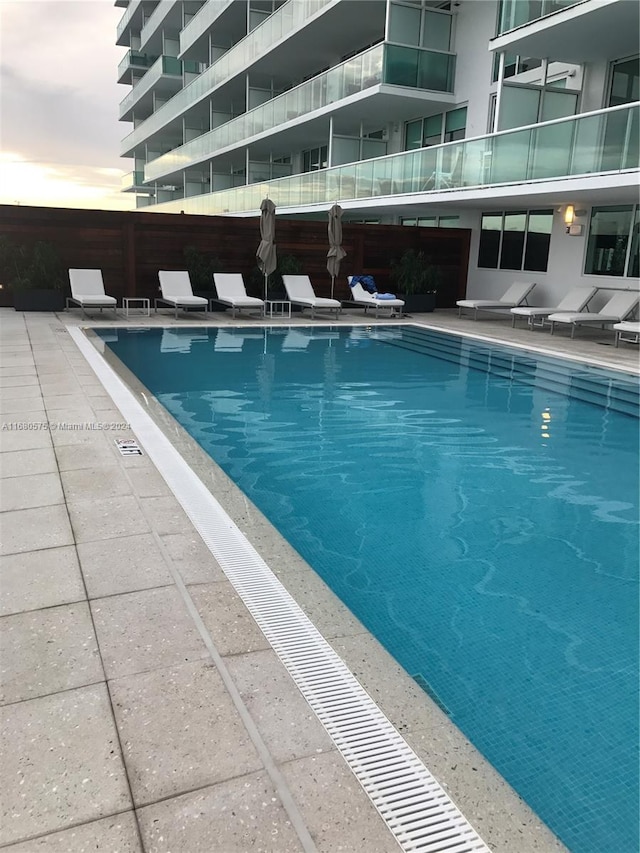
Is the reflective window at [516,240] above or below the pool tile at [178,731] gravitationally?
above

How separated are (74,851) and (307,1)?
78.4ft

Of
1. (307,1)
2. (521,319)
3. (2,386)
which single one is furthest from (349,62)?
(2,386)

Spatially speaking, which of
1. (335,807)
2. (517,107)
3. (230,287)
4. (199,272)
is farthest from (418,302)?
(335,807)

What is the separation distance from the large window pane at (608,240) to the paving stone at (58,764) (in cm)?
1483

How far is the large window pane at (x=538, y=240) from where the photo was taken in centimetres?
1686

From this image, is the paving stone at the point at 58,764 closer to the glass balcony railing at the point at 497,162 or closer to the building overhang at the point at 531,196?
the building overhang at the point at 531,196

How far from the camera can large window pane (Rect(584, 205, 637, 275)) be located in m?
14.4

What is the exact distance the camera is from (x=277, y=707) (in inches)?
94.7

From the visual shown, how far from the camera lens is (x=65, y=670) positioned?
2.55 metres

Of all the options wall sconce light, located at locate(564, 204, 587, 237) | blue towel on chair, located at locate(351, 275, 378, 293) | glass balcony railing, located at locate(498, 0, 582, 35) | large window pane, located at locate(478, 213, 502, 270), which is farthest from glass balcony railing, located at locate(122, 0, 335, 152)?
wall sconce light, located at locate(564, 204, 587, 237)

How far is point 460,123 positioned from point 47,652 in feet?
65.2

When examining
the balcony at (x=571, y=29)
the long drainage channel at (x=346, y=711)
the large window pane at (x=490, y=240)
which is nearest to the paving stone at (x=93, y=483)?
the long drainage channel at (x=346, y=711)

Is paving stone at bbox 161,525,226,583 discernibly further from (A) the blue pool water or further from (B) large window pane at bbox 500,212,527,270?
(B) large window pane at bbox 500,212,527,270

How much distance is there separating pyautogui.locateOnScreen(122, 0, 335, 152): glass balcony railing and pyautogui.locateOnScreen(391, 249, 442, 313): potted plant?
328 inches
